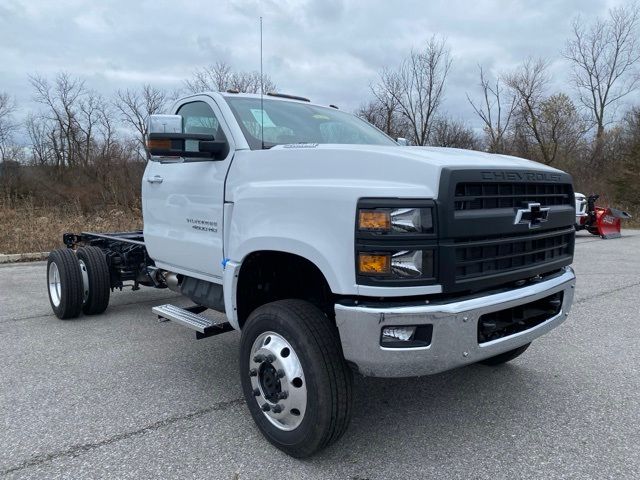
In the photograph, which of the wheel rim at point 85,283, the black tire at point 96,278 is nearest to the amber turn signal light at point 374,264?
the black tire at point 96,278

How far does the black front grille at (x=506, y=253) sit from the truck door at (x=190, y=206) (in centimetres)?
168

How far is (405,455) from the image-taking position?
2.83m

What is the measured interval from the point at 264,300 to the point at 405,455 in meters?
1.31

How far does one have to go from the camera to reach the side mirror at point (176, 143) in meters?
3.15

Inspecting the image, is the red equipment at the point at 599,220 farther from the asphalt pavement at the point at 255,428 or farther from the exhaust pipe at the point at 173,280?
the exhaust pipe at the point at 173,280

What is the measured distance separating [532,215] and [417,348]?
41.2 inches

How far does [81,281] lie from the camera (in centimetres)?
555

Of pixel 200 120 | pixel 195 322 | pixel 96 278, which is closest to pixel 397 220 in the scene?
pixel 195 322

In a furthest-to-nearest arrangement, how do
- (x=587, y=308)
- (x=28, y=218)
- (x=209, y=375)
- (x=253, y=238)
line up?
(x=28, y=218), (x=587, y=308), (x=209, y=375), (x=253, y=238)

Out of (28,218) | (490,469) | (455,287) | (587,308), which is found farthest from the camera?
(28,218)

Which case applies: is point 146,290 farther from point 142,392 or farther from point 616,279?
point 616,279

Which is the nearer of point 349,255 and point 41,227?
point 349,255

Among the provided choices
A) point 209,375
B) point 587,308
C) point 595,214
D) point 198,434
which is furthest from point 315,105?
point 595,214

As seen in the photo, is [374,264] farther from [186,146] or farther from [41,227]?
[41,227]
